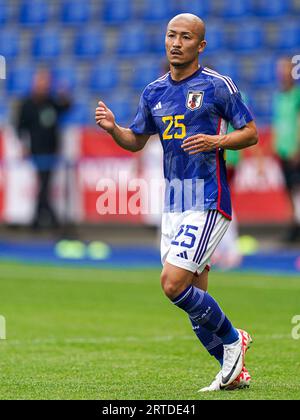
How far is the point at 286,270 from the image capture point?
16.2 metres

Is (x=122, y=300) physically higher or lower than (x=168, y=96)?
lower

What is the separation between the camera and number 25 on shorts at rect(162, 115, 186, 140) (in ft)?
23.9

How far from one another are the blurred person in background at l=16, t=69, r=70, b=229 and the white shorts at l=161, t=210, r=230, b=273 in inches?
482

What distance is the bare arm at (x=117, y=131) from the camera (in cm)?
735

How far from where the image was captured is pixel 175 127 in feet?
24.0

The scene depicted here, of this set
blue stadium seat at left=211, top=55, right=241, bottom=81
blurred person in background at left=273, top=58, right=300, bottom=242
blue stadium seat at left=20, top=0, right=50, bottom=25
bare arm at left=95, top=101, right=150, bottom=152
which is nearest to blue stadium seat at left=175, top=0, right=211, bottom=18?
blue stadium seat at left=211, top=55, right=241, bottom=81

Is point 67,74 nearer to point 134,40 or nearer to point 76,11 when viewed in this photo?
point 76,11

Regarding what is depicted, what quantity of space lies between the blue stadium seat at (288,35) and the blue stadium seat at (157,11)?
93.2 inches

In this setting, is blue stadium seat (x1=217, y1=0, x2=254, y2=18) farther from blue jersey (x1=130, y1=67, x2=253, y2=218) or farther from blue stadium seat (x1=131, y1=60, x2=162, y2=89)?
blue jersey (x1=130, y1=67, x2=253, y2=218)

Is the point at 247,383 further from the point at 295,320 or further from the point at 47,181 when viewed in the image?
the point at 47,181

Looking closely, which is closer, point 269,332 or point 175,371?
point 175,371

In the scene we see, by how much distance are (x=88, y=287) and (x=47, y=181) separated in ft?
18.6

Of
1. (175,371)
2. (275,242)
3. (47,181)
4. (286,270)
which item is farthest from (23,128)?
(175,371)

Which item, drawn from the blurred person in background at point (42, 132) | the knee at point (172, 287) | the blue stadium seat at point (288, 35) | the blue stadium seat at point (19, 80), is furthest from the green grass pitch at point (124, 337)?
the blue stadium seat at point (19, 80)
